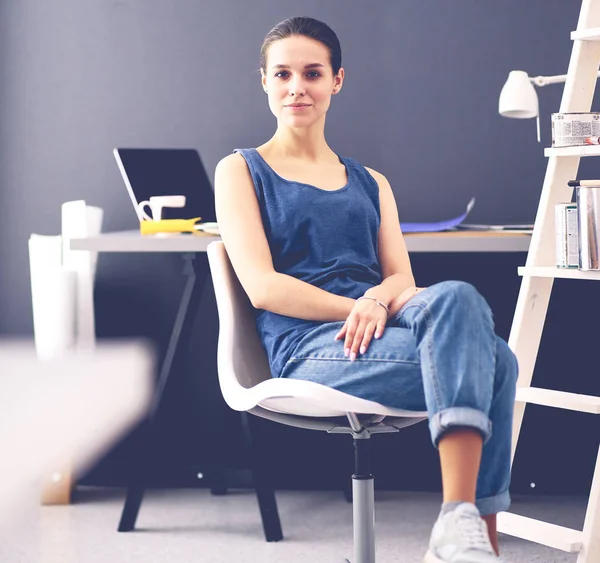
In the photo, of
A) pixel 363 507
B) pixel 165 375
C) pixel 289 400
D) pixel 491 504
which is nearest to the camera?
pixel 491 504

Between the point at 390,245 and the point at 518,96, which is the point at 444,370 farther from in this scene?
the point at 518,96

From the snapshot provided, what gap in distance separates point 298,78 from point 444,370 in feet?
2.39

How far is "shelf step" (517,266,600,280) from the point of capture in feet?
6.64

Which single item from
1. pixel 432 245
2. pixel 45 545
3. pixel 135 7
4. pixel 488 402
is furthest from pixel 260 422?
pixel 488 402

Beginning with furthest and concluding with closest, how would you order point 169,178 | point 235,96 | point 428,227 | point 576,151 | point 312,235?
point 235,96 → point 169,178 → point 428,227 → point 576,151 → point 312,235

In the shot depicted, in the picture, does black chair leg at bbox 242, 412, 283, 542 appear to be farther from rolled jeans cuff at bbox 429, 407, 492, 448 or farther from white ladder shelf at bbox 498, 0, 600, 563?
rolled jeans cuff at bbox 429, 407, 492, 448

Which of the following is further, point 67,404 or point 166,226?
point 67,404

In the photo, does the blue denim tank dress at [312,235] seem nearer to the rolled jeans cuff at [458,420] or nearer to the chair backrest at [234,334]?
the chair backrest at [234,334]

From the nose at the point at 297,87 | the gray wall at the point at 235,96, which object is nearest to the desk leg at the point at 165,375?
the gray wall at the point at 235,96

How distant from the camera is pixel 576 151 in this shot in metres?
2.12

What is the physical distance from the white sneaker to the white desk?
1005 millimetres

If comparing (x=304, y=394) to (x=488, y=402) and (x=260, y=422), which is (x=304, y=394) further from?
(x=260, y=422)

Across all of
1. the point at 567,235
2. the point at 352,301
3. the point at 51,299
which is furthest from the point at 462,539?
the point at 51,299

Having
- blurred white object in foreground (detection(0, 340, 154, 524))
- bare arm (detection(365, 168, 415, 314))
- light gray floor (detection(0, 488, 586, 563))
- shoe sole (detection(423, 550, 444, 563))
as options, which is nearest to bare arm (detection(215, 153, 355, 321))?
bare arm (detection(365, 168, 415, 314))
